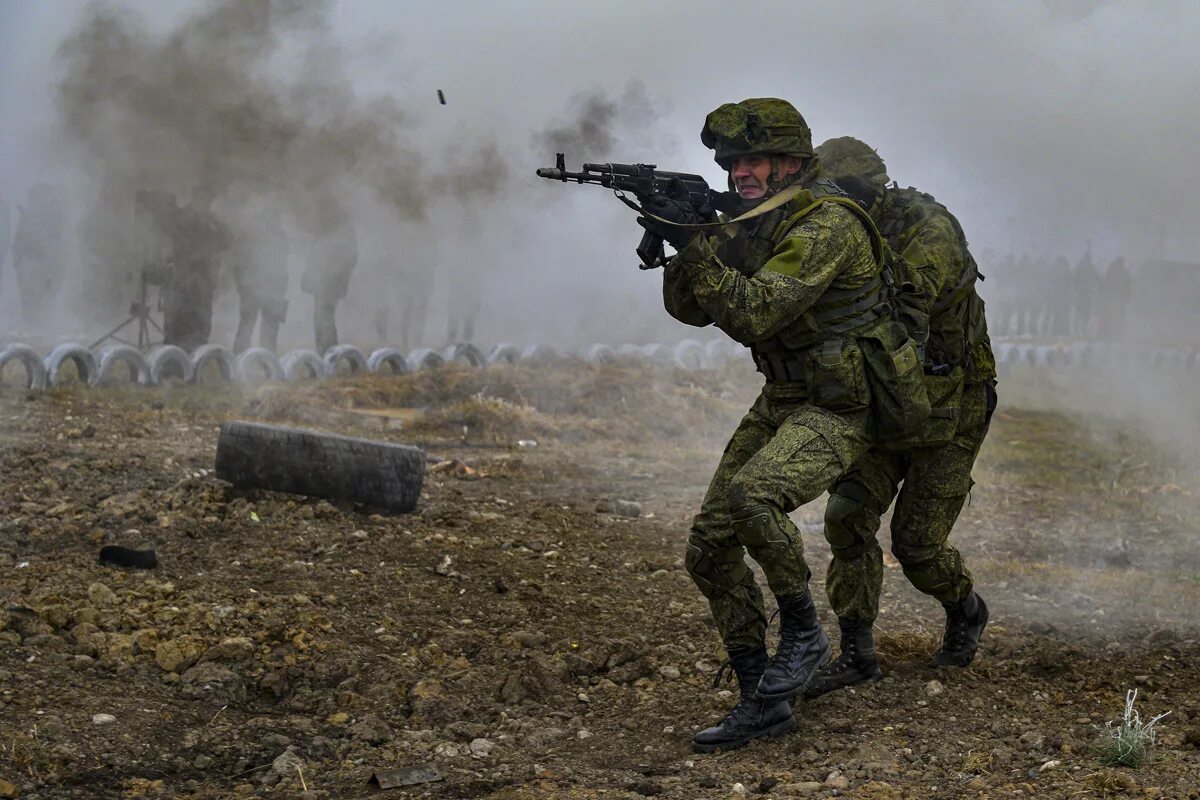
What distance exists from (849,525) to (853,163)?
1.39 metres

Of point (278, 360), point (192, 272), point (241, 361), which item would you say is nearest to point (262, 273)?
point (192, 272)

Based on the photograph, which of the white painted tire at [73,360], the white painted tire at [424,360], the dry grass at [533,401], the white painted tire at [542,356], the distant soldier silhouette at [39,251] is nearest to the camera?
the dry grass at [533,401]

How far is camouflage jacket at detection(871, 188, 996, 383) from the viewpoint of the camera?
15.0 feet

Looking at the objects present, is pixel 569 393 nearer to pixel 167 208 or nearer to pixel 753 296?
pixel 167 208

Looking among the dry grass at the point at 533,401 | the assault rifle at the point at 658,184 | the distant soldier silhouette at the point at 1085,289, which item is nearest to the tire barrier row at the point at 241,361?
the dry grass at the point at 533,401

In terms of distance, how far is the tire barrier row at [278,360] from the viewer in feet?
43.7

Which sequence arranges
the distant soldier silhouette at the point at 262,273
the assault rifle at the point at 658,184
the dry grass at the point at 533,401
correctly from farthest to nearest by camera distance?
1. the distant soldier silhouette at the point at 262,273
2. the dry grass at the point at 533,401
3. the assault rifle at the point at 658,184

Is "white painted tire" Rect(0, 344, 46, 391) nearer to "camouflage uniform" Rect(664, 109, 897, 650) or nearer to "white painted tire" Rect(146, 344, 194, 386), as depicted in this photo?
"white painted tire" Rect(146, 344, 194, 386)

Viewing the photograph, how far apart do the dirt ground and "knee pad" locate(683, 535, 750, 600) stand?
523 mm

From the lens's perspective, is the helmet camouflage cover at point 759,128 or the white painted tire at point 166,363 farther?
the white painted tire at point 166,363

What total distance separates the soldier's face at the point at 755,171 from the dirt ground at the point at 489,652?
1.80 metres

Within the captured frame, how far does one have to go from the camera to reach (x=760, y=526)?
3.88 metres

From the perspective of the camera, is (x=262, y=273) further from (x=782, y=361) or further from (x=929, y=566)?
(x=782, y=361)

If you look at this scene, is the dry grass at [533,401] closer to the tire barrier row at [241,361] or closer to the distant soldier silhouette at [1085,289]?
the tire barrier row at [241,361]
